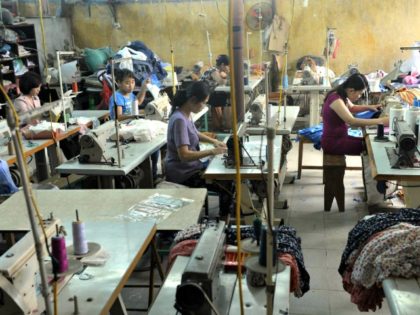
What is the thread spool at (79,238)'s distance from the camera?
180 centimetres

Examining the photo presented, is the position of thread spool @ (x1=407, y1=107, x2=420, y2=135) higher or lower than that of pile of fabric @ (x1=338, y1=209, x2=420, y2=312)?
higher

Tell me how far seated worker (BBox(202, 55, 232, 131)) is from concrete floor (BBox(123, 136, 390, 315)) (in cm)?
147

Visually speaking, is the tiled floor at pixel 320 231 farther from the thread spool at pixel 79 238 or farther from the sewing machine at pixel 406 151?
the thread spool at pixel 79 238

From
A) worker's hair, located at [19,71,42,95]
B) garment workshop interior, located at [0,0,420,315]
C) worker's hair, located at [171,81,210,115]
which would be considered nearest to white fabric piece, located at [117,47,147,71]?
garment workshop interior, located at [0,0,420,315]

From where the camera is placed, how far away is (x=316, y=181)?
539 centimetres

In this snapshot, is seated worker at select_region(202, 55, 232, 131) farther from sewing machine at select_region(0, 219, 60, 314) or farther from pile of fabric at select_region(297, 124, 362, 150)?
sewing machine at select_region(0, 219, 60, 314)

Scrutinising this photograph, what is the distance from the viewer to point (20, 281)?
1.53 m

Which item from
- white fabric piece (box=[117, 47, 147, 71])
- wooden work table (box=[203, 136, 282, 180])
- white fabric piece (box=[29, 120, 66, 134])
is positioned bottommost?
wooden work table (box=[203, 136, 282, 180])

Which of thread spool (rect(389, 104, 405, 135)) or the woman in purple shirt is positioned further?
the woman in purple shirt

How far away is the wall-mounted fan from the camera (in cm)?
767

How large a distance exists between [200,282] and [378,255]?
91cm

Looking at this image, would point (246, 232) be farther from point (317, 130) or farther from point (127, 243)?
point (317, 130)

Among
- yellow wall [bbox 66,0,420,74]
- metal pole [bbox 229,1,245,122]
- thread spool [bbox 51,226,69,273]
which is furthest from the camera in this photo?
yellow wall [bbox 66,0,420,74]

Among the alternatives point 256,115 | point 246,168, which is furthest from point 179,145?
point 256,115
